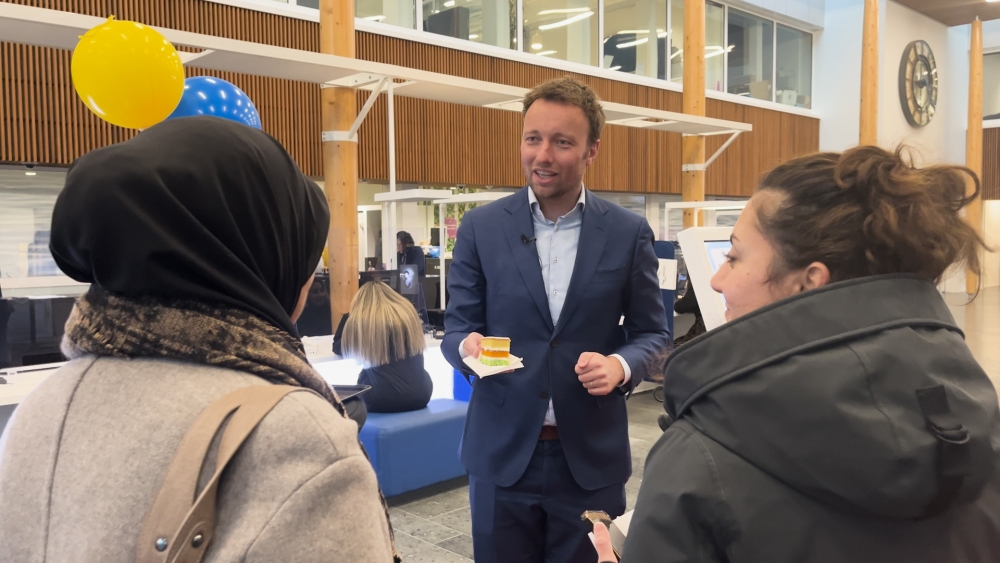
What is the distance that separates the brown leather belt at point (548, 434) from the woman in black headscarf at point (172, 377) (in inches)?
46.7

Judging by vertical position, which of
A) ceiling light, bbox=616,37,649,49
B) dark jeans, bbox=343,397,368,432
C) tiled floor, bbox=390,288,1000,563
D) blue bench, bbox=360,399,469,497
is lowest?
tiled floor, bbox=390,288,1000,563

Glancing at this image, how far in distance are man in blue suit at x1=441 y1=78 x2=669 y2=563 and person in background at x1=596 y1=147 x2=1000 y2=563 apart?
104 cm

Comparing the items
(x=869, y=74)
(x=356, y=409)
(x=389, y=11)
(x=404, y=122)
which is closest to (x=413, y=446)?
(x=356, y=409)

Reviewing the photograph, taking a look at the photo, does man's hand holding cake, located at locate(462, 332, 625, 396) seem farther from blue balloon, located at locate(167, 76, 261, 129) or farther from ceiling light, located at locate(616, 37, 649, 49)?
ceiling light, located at locate(616, 37, 649, 49)

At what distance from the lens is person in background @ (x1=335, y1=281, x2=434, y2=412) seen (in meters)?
4.48

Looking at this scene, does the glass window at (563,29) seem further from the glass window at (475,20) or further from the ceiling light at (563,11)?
the glass window at (475,20)

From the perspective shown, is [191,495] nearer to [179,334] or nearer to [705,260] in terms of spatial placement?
[179,334]

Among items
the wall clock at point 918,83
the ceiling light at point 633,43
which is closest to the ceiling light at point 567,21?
the ceiling light at point 633,43

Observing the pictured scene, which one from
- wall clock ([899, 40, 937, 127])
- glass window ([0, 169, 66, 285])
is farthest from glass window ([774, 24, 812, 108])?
glass window ([0, 169, 66, 285])

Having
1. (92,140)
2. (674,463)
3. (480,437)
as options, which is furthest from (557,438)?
(92,140)

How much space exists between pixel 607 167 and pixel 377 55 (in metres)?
4.89

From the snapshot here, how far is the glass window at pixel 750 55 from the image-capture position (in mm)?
15117

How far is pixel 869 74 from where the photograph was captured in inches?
553

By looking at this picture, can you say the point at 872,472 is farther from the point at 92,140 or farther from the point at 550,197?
the point at 92,140
